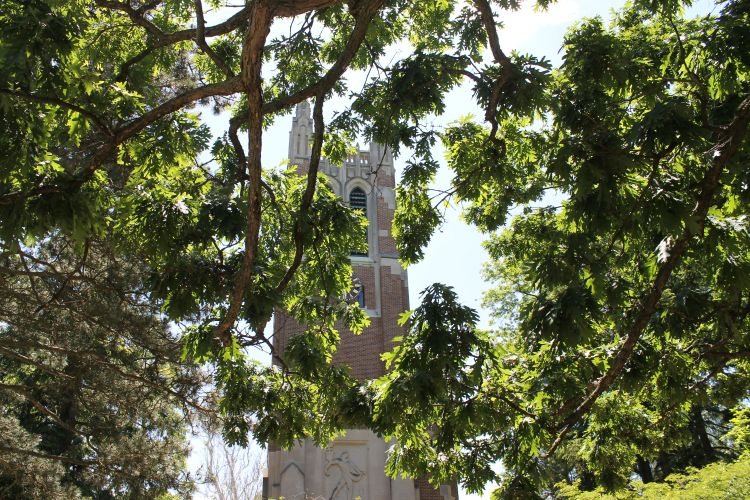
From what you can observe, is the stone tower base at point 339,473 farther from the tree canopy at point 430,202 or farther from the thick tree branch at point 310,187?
the thick tree branch at point 310,187

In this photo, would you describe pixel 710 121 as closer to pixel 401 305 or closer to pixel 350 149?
pixel 350 149

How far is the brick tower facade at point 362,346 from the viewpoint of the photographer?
20.5 m

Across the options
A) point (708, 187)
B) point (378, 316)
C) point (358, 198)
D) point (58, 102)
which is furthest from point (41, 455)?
point (358, 198)

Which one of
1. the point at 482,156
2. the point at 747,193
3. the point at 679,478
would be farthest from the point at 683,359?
the point at 679,478

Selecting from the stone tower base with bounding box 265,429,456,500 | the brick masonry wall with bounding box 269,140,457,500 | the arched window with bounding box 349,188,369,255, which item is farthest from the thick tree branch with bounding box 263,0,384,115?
the arched window with bounding box 349,188,369,255

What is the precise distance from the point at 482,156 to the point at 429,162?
31.1 inches

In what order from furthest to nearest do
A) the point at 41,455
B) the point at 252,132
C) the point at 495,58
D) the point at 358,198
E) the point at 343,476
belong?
the point at 358,198
the point at 343,476
the point at 41,455
the point at 495,58
the point at 252,132

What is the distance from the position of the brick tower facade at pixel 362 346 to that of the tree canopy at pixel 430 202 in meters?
7.55

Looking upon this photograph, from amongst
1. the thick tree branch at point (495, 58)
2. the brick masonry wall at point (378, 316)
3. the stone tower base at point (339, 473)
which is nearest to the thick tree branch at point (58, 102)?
the thick tree branch at point (495, 58)

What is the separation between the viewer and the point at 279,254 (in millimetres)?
9242

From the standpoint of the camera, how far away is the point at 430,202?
9.67m

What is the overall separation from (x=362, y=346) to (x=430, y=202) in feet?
48.0

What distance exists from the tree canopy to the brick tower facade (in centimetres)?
755

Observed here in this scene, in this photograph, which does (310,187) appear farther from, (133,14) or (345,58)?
(133,14)
